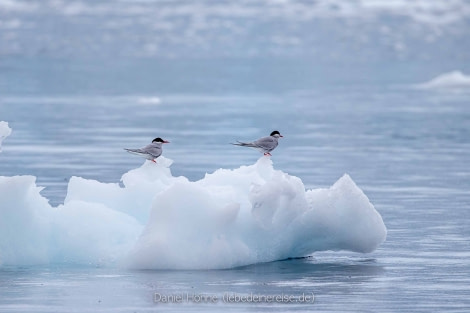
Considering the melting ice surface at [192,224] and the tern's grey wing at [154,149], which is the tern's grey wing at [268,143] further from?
the tern's grey wing at [154,149]

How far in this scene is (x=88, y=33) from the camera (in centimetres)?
15950

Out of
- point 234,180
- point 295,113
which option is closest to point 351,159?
point 234,180

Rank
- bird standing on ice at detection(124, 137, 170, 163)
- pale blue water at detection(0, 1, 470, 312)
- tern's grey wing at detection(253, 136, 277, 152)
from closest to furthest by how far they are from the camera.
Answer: pale blue water at detection(0, 1, 470, 312) < bird standing on ice at detection(124, 137, 170, 163) < tern's grey wing at detection(253, 136, 277, 152)

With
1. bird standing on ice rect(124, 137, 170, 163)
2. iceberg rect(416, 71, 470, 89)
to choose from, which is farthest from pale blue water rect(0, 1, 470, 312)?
iceberg rect(416, 71, 470, 89)

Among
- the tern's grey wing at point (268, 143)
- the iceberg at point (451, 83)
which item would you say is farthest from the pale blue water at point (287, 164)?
the iceberg at point (451, 83)

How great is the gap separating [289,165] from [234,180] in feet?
29.6

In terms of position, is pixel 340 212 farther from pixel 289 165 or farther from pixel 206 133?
pixel 206 133

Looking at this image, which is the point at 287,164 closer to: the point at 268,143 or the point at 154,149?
the point at 268,143

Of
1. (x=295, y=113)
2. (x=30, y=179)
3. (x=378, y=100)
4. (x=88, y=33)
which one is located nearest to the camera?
(x=30, y=179)

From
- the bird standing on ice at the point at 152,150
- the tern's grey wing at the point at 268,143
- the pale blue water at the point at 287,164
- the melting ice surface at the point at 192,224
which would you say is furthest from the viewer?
the tern's grey wing at the point at 268,143

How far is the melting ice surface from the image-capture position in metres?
12.5

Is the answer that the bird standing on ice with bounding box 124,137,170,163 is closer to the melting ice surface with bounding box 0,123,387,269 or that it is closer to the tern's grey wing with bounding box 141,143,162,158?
the tern's grey wing with bounding box 141,143,162,158

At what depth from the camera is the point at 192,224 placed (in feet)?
41.1

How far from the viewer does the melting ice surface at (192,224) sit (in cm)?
1252
